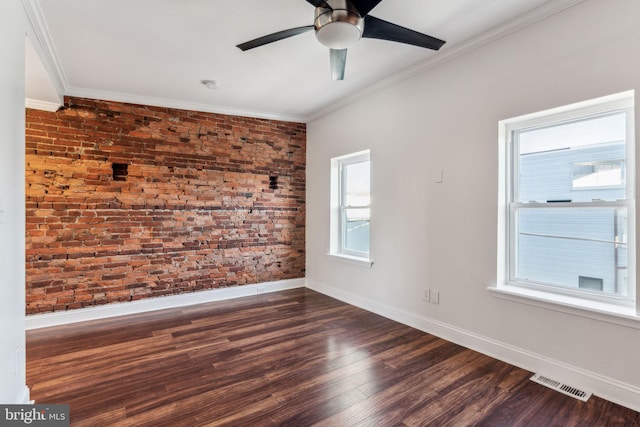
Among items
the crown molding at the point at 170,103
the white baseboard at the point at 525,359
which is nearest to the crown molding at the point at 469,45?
the crown molding at the point at 170,103

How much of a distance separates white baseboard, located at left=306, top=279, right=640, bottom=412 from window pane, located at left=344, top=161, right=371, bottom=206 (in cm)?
138

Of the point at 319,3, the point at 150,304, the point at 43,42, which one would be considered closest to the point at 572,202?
the point at 319,3

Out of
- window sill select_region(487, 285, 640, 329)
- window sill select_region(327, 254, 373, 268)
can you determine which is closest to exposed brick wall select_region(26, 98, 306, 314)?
window sill select_region(327, 254, 373, 268)

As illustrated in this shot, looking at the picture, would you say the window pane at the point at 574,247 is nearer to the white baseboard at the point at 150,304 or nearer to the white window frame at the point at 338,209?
the white window frame at the point at 338,209

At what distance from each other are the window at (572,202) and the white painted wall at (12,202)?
3359mm

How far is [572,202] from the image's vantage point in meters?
2.32

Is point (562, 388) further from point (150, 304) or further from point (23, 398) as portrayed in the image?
point (150, 304)

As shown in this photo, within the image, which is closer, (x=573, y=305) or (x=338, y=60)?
(x=573, y=305)

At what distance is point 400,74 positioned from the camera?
3.36 m

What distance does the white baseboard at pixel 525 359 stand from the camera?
78.5 inches

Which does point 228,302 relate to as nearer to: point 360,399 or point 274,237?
point 274,237

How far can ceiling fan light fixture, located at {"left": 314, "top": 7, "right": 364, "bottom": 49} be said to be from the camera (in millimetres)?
1962

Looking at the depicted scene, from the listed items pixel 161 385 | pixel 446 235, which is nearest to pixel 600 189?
pixel 446 235

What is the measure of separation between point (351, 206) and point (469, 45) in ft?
7.73
